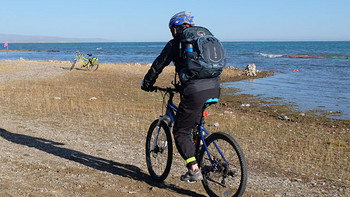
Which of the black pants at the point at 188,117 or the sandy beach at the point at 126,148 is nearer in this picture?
the black pants at the point at 188,117

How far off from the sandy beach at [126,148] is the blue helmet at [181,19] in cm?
215

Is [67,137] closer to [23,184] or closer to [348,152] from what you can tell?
[23,184]

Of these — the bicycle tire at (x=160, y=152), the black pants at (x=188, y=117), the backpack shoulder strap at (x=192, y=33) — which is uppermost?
the backpack shoulder strap at (x=192, y=33)

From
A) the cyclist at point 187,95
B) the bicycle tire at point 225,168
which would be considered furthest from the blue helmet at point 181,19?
the bicycle tire at point 225,168

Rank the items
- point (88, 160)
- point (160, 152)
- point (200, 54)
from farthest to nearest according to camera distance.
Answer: point (88, 160) < point (160, 152) < point (200, 54)

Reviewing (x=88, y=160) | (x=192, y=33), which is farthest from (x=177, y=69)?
(x=88, y=160)

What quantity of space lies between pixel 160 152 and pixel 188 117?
3.76 ft

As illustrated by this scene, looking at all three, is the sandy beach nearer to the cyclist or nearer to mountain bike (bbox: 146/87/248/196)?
mountain bike (bbox: 146/87/248/196)

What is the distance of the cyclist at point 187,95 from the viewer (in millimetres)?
4457

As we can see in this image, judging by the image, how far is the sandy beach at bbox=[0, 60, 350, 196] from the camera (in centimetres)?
538

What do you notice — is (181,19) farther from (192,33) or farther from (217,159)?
(217,159)

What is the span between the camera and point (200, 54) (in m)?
4.26

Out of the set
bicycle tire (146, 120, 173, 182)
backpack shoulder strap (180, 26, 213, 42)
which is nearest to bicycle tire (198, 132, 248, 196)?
bicycle tire (146, 120, 173, 182)

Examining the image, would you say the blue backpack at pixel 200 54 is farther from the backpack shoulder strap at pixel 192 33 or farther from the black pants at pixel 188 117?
the black pants at pixel 188 117
